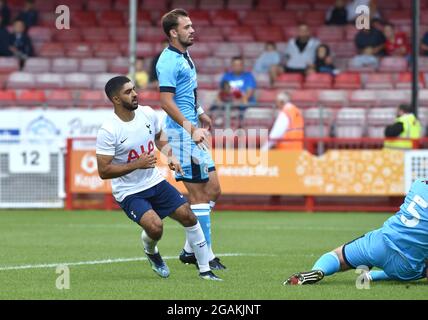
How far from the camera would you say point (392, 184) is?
20453 millimetres

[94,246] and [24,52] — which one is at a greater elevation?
[24,52]

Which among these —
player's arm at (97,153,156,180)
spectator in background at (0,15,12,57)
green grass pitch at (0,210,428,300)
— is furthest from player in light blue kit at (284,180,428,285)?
spectator in background at (0,15,12,57)

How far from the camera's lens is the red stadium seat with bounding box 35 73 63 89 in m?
26.3

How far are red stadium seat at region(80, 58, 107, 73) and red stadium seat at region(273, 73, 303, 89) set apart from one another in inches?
158

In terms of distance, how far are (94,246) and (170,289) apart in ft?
15.2

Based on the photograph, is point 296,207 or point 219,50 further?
point 219,50

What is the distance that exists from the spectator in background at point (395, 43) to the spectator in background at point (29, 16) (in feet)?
27.4

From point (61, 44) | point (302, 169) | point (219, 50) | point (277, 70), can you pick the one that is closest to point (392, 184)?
point (302, 169)

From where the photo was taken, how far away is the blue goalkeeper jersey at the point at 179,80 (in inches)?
460

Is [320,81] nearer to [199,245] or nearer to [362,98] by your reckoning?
[362,98]

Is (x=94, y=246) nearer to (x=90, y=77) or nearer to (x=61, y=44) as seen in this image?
(x=90, y=77)

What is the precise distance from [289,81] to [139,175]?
578 inches
